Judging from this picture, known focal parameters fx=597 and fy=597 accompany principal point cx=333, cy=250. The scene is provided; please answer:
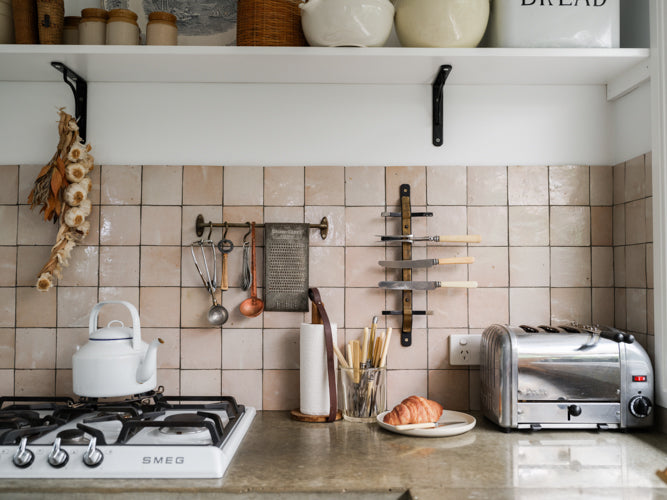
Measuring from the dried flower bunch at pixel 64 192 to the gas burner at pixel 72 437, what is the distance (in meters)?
0.56

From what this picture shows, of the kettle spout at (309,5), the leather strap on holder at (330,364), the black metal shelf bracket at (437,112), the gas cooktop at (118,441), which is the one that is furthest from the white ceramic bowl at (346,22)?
the gas cooktop at (118,441)

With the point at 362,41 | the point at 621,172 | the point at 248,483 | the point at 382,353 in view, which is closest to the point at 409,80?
the point at 362,41

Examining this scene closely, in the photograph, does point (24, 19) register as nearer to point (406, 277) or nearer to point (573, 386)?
point (406, 277)

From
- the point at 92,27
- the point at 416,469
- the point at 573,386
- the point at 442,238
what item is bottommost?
the point at 416,469

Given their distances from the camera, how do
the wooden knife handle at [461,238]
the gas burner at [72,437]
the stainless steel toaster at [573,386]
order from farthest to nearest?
the wooden knife handle at [461,238]
the stainless steel toaster at [573,386]
the gas burner at [72,437]

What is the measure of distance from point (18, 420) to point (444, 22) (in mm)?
1463

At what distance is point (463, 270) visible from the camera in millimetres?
1836

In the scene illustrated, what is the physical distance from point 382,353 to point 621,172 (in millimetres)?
906

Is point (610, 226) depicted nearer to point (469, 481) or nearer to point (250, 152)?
point (469, 481)

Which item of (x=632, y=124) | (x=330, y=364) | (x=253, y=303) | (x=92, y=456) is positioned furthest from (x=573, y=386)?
(x=92, y=456)

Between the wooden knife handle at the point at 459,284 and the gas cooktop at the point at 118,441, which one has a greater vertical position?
the wooden knife handle at the point at 459,284

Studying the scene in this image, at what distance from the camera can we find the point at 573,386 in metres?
1.55

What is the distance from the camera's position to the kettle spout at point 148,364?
1516 mm

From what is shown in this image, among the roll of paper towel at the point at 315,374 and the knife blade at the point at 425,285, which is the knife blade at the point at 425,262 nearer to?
the knife blade at the point at 425,285
